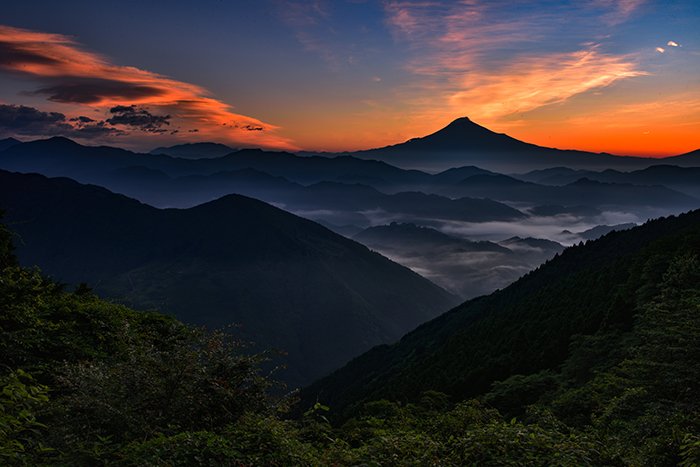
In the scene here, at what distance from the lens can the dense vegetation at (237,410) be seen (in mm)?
9195

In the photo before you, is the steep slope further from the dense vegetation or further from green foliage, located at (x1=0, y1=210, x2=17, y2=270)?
green foliage, located at (x1=0, y1=210, x2=17, y2=270)

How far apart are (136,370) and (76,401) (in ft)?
5.31

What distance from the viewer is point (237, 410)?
1274 cm

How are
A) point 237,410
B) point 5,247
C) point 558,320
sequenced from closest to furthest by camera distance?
1. point 237,410
2. point 5,247
3. point 558,320

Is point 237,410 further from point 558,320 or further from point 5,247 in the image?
point 558,320

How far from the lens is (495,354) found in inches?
1556

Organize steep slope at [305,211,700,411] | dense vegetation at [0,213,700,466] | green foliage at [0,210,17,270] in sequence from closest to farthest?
dense vegetation at [0,213,700,466] → green foliage at [0,210,17,270] → steep slope at [305,211,700,411]

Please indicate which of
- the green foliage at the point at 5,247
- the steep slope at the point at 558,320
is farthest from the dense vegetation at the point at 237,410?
the green foliage at the point at 5,247

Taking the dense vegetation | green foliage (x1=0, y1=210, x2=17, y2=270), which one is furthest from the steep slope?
green foliage (x1=0, y1=210, x2=17, y2=270)

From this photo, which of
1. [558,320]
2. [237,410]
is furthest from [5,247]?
[558,320]

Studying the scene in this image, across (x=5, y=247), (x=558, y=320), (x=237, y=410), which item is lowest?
(x=558, y=320)

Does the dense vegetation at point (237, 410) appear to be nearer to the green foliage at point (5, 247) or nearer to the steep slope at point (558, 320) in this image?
the steep slope at point (558, 320)

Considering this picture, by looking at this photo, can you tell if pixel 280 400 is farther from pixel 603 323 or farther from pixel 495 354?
pixel 495 354

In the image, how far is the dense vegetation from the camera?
920cm
